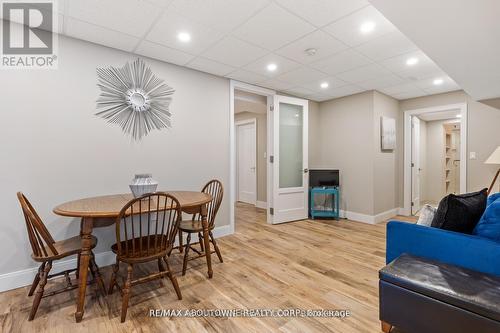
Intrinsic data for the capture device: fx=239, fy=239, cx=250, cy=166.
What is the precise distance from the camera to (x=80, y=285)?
1.74 meters

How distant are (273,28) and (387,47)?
1.33 meters

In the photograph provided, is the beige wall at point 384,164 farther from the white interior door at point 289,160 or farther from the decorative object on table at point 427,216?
the decorative object on table at point 427,216

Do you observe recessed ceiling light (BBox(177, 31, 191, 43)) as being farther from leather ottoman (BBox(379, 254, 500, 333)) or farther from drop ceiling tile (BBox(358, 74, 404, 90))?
drop ceiling tile (BBox(358, 74, 404, 90))

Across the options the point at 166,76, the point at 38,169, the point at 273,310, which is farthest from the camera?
the point at 166,76

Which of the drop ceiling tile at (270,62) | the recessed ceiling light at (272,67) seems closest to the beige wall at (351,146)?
the drop ceiling tile at (270,62)

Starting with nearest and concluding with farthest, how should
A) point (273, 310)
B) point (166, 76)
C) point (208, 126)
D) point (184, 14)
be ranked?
point (273, 310), point (184, 14), point (166, 76), point (208, 126)

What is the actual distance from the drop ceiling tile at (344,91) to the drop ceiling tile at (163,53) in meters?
2.61

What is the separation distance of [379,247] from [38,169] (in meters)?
3.91

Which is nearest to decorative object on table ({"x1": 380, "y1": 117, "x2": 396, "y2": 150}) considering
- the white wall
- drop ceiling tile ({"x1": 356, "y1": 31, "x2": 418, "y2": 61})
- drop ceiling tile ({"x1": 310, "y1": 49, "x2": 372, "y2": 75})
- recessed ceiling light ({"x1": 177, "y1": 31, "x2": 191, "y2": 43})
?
drop ceiling tile ({"x1": 310, "y1": 49, "x2": 372, "y2": 75})

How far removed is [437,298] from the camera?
1252mm

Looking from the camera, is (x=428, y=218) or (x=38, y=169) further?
(x=38, y=169)

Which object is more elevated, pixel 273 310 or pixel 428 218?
pixel 428 218

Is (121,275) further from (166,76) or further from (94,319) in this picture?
(166,76)

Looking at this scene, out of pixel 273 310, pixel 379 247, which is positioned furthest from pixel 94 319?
pixel 379 247
